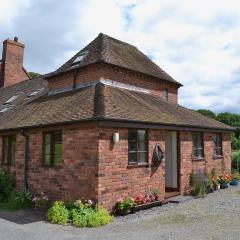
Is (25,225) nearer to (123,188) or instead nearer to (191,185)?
(123,188)

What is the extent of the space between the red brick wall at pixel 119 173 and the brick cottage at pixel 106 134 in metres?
0.03

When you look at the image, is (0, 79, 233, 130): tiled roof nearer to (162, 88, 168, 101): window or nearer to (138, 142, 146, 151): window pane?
(138, 142, 146, 151): window pane

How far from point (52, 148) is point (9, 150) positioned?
3.55 m

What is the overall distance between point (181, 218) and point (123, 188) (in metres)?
2.10

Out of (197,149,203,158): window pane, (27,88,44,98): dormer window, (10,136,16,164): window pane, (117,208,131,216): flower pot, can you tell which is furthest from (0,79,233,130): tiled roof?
(117,208,131,216): flower pot

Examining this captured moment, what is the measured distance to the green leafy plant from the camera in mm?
10711

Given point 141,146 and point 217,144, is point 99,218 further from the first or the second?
point 217,144

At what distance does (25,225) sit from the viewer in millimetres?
9609

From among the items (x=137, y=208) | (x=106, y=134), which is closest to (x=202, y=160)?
(x=137, y=208)

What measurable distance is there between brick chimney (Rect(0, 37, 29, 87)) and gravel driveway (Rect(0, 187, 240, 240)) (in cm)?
1710

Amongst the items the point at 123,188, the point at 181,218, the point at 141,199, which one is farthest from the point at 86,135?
the point at 181,218

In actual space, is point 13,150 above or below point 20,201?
above

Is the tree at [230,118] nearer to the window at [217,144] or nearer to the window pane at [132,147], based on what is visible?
the window at [217,144]

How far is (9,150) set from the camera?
1484 cm
